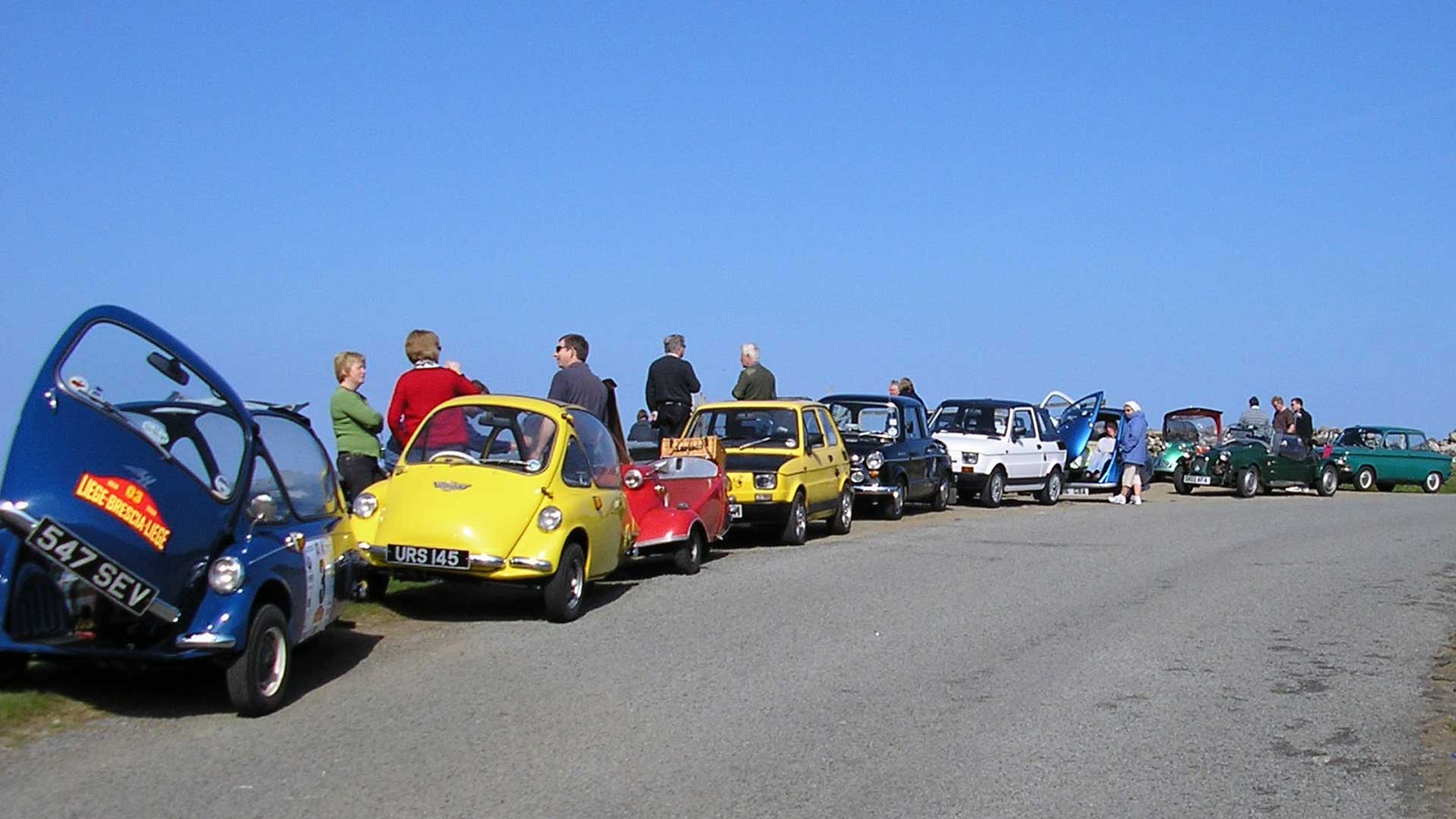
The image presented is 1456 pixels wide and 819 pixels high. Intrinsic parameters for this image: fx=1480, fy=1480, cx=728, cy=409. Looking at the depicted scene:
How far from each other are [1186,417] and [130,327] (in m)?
30.9

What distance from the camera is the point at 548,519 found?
1101cm

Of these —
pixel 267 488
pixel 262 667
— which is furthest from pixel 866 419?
pixel 262 667

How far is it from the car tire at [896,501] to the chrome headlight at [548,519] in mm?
11205

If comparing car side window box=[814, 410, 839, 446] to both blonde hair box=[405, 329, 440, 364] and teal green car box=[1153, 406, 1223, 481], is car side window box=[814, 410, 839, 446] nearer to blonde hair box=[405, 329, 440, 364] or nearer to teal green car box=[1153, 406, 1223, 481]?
blonde hair box=[405, 329, 440, 364]

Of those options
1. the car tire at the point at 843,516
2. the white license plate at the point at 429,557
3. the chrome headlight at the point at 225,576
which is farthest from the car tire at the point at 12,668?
the car tire at the point at 843,516

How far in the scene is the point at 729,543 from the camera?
18062mm

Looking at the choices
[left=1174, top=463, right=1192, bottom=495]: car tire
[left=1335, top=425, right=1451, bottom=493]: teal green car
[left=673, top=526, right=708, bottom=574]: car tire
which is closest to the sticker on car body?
[left=673, top=526, right=708, bottom=574]: car tire

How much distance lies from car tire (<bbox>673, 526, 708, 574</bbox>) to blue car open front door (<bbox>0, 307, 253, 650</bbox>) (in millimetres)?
6491

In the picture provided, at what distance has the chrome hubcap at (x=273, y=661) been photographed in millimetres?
8031

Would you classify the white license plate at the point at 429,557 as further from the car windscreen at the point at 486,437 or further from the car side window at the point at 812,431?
the car side window at the point at 812,431

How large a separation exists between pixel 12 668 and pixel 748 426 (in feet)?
36.1

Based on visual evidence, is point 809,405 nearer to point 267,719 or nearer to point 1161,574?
point 1161,574

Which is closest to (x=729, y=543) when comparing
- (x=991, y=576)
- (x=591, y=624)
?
(x=991, y=576)

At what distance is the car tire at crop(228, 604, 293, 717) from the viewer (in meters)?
7.72
